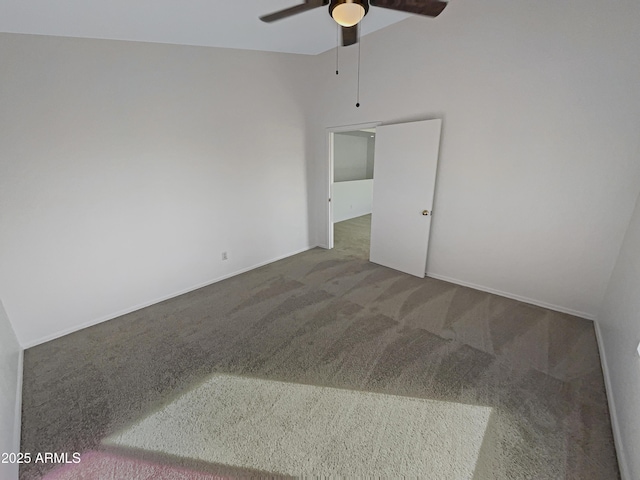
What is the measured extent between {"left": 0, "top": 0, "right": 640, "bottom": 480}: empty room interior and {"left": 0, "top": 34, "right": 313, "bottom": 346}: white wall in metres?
0.02

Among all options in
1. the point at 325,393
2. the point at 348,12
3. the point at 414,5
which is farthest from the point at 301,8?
the point at 325,393

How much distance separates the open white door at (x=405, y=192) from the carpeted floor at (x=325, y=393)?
883 millimetres

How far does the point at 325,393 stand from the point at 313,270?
2.04m

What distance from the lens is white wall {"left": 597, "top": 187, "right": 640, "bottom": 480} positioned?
4.34ft

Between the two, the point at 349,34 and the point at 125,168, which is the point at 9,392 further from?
the point at 349,34

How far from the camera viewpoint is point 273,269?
3803 millimetres

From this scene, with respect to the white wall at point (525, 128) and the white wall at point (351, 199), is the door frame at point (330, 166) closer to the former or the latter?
the white wall at point (525, 128)

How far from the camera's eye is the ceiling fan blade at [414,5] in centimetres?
173

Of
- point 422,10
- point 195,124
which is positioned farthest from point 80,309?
point 422,10

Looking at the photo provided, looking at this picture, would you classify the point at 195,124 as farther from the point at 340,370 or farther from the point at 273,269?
the point at 340,370

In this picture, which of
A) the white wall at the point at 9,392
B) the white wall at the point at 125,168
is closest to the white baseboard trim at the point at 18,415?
the white wall at the point at 9,392

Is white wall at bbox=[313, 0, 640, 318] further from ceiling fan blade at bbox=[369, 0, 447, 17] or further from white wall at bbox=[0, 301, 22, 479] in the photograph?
white wall at bbox=[0, 301, 22, 479]

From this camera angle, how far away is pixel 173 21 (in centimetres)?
215

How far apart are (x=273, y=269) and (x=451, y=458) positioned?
2851mm
